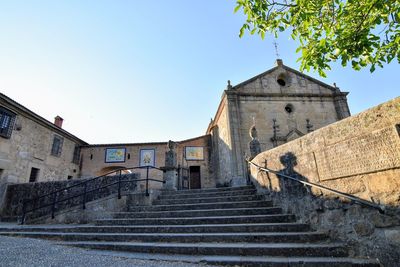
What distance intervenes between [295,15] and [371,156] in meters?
2.39

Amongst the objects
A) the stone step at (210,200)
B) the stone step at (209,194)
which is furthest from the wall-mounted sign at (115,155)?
the stone step at (210,200)

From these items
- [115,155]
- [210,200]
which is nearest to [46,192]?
[210,200]

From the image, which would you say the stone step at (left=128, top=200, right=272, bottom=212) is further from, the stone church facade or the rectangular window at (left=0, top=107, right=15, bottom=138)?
the rectangular window at (left=0, top=107, right=15, bottom=138)

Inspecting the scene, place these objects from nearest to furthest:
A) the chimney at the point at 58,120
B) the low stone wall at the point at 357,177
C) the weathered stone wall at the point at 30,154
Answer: the low stone wall at the point at 357,177
the weathered stone wall at the point at 30,154
the chimney at the point at 58,120

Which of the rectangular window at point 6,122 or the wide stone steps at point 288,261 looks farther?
the rectangular window at point 6,122

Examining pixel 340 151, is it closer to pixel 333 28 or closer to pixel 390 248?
pixel 390 248

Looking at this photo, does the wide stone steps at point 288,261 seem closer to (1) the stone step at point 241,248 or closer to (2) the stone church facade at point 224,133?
(1) the stone step at point 241,248

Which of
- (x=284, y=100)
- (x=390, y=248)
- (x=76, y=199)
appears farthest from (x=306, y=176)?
(x=284, y=100)

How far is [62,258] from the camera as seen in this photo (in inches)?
141

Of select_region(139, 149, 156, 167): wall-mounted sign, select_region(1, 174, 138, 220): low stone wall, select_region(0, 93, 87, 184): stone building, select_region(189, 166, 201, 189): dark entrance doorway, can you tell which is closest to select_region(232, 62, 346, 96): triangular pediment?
select_region(189, 166, 201, 189): dark entrance doorway

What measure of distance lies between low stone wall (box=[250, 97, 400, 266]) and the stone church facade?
23.2 ft

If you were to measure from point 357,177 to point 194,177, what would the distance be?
13.9 m

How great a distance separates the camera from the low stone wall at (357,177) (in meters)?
2.81

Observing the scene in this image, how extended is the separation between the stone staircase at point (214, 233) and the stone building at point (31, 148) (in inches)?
290
